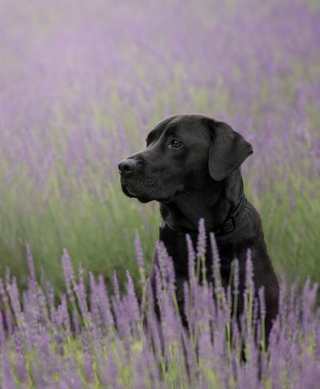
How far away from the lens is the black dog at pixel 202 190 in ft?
7.32

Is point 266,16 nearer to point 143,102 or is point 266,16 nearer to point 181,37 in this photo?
point 181,37

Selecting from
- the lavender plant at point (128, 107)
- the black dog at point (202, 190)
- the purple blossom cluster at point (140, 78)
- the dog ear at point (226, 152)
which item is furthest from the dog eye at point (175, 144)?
the purple blossom cluster at point (140, 78)

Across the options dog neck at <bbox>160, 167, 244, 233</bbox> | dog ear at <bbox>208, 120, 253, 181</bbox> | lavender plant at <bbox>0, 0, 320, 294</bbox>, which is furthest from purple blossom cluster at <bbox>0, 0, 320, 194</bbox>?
dog ear at <bbox>208, 120, 253, 181</bbox>

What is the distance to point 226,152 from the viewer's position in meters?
2.27

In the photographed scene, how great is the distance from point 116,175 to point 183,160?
4.85 feet

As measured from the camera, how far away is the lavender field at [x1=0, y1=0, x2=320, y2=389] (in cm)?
181

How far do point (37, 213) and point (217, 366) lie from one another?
2.47 m


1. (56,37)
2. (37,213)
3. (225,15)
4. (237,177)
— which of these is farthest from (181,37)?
(237,177)

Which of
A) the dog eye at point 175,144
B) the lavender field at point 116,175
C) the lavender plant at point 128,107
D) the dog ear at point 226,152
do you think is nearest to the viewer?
the lavender field at point 116,175

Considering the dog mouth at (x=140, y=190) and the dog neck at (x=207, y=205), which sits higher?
the dog mouth at (x=140, y=190)

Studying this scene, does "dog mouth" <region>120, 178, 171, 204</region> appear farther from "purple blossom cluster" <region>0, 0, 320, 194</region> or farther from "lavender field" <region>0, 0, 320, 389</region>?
"purple blossom cluster" <region>0, 0, 320, 194</region>

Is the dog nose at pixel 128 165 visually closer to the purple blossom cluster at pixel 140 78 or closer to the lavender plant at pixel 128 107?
the lavender plant at pixel 128 107

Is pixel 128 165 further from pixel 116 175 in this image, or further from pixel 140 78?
pixel 140 78

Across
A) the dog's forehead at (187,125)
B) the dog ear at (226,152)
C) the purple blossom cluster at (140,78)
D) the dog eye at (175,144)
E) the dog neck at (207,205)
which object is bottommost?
the dog neck at (207,205)
